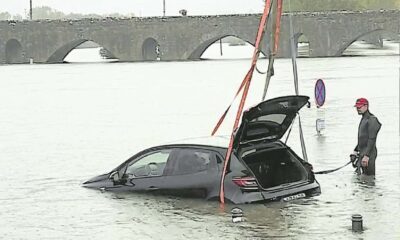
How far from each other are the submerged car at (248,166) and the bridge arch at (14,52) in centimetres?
8980

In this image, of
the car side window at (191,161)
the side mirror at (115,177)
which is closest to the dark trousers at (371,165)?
the car side window at (191,161)

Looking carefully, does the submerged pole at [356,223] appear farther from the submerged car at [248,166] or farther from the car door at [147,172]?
the car door at [147,172]

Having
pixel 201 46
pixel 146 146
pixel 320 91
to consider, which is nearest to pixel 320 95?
pixel 320 91

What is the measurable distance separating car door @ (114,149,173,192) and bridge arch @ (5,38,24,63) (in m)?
89.0

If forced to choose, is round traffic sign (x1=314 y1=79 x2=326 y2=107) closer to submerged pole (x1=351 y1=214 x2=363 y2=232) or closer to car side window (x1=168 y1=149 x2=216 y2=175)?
car side window (x1=168 y1=149 x2=216 y2=175)

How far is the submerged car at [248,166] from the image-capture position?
13.4 metres

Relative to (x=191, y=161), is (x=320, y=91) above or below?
above

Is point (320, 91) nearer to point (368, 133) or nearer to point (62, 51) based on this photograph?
point (368, 133)

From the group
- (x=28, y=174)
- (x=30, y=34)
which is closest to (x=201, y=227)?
(x=28, y=174)

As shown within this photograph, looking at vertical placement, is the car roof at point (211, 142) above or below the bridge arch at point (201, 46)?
below

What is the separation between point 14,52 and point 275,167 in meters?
94.0

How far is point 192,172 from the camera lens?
14000mm

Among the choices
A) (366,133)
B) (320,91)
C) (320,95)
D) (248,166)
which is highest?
(320,91)

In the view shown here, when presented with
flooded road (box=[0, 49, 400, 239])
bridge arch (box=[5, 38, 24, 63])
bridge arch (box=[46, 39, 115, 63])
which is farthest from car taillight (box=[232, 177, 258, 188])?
bridge arch (box=[5, 38, 24, 63])
